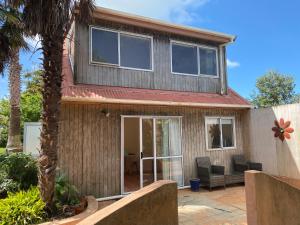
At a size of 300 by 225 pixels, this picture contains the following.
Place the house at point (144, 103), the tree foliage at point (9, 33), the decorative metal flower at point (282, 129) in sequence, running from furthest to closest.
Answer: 1. the decorative metal flower at point (282, 129)
2. the house at point (144, 103)
3. the tree foliage at point (9, 33)

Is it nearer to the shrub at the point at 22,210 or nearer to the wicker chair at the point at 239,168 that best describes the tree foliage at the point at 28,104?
the shrub at the point at 22,210

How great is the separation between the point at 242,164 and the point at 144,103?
4840 mm

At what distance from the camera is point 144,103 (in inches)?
308

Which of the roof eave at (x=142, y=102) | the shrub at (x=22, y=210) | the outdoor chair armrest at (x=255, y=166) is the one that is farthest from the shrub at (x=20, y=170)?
the outdoor chair armrest at (x=255, y=166)

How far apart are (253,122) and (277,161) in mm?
1766

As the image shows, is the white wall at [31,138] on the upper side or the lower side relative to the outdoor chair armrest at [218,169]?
upper

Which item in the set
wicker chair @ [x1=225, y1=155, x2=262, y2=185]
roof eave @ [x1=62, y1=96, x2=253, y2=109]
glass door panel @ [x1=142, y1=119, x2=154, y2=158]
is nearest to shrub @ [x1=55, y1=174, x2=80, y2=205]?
roof eave @ [x1=62, y1=96, x2=253, y2=109]

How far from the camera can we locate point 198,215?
19.6 feet

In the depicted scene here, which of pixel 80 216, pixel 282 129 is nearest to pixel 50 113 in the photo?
pixel 80 216

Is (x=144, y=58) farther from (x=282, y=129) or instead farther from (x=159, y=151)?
(x=282, y=129)

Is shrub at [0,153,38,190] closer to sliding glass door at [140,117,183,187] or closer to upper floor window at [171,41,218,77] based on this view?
sliding glass door at [140,117,183,187]

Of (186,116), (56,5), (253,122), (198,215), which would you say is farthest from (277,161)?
(56,5)

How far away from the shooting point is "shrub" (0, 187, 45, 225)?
474 cm

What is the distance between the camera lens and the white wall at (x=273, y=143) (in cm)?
896
